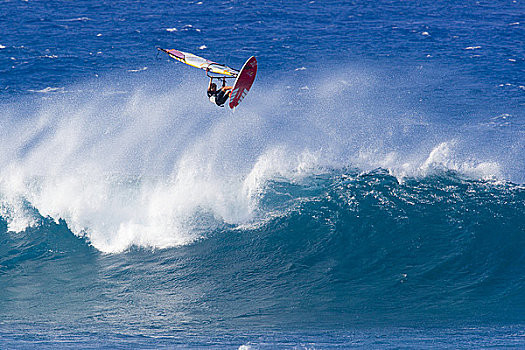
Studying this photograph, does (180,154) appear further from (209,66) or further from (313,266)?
(313,266)

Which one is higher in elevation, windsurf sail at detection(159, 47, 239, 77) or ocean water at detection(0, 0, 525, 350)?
windsurf sail at detection(159, 47, 239, 77)

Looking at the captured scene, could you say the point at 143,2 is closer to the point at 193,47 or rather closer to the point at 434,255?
the point at 193,47

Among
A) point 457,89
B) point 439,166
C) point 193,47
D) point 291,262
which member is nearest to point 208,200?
point 291,262

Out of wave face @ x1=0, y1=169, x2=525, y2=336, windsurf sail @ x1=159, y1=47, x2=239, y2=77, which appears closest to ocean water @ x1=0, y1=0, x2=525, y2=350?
wave face @ x1=0, y1=169, x2=525, y2=336

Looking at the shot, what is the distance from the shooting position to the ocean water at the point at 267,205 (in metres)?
16.9

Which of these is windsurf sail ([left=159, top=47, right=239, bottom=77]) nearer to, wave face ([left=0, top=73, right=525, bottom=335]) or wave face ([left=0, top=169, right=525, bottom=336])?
wave face ([left=0, top=73, right=525, bottom=335])

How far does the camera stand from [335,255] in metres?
19.5

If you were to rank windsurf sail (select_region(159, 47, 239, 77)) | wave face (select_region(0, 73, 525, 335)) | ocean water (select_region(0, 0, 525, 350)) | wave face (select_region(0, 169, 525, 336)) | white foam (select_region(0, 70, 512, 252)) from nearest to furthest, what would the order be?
ocean water (select_region(0, 0, 525, 350))
wave face (select_region(0, 169, 525, 336))
windsurf sail (select_region(159, 47, 239, 77))
wave face (select_region(0, 73, 525, 335))
white foam (select_region(0, 70, 512, 252))

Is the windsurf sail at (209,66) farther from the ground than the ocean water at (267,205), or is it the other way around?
the windsurf sail at (209,66)

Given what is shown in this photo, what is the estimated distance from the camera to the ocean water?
1692cm

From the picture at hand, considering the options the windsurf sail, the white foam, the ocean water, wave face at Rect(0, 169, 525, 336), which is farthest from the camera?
the white foam

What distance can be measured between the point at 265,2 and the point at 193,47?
584 inches

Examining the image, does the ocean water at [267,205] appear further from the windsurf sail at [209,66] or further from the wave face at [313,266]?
the windsurf sail at [209,66]

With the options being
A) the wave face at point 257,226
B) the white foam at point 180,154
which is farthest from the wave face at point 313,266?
the white foam at point 180,154
